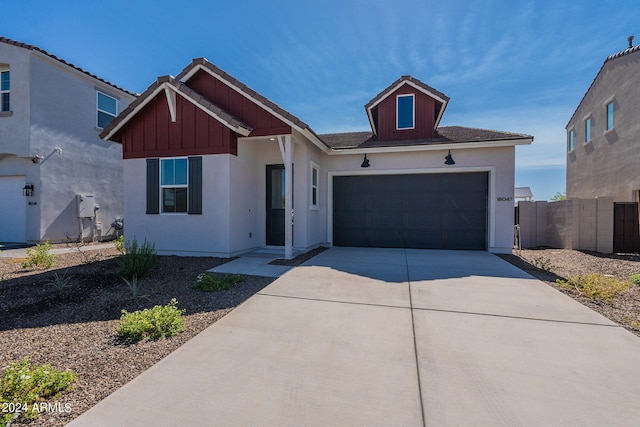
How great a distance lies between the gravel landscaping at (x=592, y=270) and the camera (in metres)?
3.90

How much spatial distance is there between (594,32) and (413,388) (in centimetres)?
999

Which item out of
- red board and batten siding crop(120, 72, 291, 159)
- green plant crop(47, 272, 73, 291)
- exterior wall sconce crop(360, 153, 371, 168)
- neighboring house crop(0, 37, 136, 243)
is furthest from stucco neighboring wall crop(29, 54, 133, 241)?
exterior wall sconce crop(360, 153, 371, 168)

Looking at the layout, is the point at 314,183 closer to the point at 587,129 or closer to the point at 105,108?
the point at 105,108

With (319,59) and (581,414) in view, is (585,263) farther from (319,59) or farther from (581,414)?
(319,59)

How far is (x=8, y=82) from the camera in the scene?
9.76 metres

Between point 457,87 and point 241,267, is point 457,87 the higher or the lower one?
the higher one

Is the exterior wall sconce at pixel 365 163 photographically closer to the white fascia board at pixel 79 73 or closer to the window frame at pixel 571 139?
the white fascia board at pixel 79 73

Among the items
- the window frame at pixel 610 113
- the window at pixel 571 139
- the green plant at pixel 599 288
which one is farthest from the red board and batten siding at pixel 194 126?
the window at pixel 571 139

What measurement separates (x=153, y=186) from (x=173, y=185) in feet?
1.92

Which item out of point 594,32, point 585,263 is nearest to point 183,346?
point 585,263

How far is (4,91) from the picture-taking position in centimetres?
973

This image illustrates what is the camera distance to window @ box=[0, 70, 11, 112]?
9.73 m

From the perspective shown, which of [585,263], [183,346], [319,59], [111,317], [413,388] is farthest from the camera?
[319,59]

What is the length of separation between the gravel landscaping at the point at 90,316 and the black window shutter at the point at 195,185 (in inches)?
59.9
